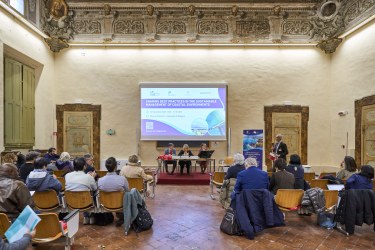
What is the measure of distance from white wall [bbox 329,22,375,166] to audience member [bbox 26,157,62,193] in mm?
8788

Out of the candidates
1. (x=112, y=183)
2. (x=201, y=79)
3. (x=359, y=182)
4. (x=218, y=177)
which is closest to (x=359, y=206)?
(x=359, y=182)

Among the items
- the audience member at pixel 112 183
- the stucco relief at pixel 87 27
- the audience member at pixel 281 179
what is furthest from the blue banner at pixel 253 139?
the stucco relief at pixel 87 27

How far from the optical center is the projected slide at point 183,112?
9.78 meters

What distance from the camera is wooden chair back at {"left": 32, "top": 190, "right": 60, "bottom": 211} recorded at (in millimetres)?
3717

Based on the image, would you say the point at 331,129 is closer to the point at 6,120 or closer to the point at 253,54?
the point at 253,54

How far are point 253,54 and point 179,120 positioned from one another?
12.9 feet

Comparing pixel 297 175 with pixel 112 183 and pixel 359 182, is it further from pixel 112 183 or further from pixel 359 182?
pixel 112 183

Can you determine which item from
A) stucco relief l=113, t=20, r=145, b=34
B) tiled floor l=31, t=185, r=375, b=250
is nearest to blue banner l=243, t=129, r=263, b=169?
tiled floor l=31, t=185, r=375, b=250

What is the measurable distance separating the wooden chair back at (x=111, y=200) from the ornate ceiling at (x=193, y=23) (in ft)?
24.4

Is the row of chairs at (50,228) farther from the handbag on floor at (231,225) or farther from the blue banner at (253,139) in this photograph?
the blue banner at (253,139)

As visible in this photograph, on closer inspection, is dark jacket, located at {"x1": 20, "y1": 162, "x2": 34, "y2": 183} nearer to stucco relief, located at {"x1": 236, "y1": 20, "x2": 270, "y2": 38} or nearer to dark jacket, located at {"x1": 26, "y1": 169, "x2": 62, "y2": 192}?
dark jacket, located at {"x1": 26, "y1": 169, "x2": 62, "y2": 192}

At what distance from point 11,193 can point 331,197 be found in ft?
14.0

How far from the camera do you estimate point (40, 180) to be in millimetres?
3645

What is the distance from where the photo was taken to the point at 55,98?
10133mm
